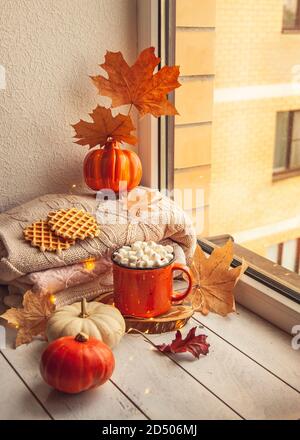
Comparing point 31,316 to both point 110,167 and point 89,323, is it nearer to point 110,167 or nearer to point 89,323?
point 89,323

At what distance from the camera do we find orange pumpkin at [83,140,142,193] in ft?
4.58

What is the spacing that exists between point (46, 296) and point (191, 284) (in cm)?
31

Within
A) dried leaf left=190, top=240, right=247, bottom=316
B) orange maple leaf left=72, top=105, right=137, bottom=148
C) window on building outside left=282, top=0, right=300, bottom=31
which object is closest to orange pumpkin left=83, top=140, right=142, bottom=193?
orange maple leaf left=72, top=105, right=137, bottom=148

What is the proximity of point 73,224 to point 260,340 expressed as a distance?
481 mm

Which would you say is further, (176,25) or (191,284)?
(176,25)

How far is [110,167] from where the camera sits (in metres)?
1.39

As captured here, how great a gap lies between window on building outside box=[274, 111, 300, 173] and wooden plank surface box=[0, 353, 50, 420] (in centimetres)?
80

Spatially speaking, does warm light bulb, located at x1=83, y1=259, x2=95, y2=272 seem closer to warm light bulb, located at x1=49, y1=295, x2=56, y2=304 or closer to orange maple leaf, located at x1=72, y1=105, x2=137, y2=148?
warm light bulb, located at x1=49, y1=295, x2=56, y2=304

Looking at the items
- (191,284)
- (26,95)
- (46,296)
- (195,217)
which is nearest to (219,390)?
(191,284)

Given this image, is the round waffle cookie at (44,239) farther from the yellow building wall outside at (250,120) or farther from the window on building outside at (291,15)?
the window on building outside at (291,15)

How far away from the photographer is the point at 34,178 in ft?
4.84

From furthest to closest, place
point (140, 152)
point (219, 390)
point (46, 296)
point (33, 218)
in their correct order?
point (140, 152)
point (33, 218)
point (46, 296)
point (219, 390)

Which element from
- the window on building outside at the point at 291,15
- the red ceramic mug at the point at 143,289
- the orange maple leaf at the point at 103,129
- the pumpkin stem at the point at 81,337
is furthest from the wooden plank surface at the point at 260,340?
the window on building outside at the point at 291,15

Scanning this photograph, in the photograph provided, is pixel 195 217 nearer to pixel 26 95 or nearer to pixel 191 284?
pixel 191 284
